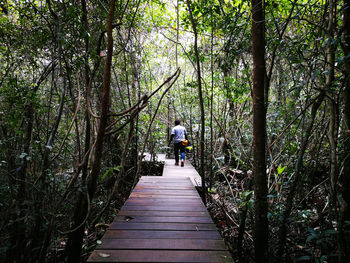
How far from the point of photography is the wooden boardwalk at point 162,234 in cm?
183

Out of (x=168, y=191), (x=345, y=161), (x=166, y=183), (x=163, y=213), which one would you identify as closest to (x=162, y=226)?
(x=163, y=213)

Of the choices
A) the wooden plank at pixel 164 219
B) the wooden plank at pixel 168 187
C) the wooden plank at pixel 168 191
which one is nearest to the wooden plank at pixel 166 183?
the wooden plank at pixel 168 187

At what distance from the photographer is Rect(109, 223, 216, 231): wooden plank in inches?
92.3

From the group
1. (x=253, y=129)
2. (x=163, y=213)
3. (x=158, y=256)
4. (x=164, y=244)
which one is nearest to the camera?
(x=158, y=256)

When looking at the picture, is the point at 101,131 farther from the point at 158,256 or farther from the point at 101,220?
the point at 101,220

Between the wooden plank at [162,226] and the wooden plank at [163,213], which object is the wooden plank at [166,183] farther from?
the wooden plank at [162,226]

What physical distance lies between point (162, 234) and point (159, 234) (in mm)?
33

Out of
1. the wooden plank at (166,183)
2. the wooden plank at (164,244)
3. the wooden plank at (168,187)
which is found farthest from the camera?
the wooden plank at (166,183)

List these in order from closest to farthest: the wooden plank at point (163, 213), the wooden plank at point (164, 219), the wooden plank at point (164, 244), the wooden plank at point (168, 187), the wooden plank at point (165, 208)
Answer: the wooden plank at point (164, 244) → the wooden plank at point (164, 219) → the wooden plank at point (163, 213) → the wooden plank at point (165, 208) → the wooden plank at point (168, 187)

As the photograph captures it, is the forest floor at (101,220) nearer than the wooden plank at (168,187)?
Yes

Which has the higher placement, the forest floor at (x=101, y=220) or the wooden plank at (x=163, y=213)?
the wooden plank at (x=163, y=213)

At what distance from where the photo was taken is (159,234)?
2221 mm

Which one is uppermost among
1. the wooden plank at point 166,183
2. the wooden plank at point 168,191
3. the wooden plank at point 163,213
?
the wooden plank at point 166,183

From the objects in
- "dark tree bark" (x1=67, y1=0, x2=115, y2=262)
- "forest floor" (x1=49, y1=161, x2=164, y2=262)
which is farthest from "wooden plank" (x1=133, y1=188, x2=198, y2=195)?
"dark tree bark" (x1=67, y1=0, x2=115, y2=262)
